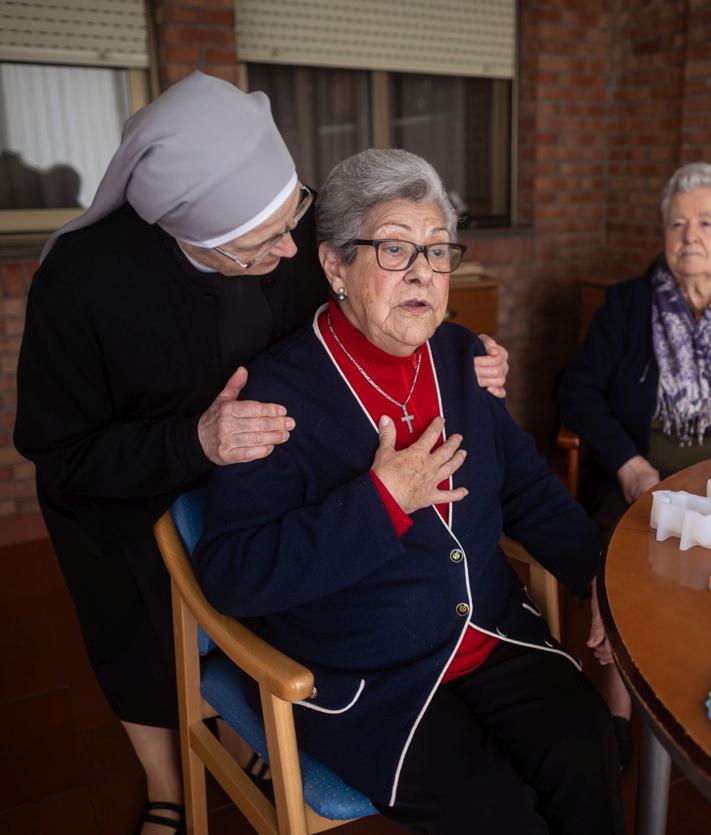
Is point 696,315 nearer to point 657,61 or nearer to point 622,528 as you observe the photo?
point 622,528

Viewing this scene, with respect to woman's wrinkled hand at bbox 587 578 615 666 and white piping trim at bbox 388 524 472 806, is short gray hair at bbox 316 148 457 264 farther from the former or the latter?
woman's wrinkled hand at bbox 587 578 615 666

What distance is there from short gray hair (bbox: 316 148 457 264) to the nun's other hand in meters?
0.37

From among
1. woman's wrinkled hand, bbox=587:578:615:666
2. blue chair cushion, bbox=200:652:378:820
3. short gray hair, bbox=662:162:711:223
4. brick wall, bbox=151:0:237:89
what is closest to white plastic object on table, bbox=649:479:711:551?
woman's wrinkled hand, bbox=587:578:615:666

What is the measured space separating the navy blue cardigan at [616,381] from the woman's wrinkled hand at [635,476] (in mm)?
26

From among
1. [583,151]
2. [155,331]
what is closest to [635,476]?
[155,331]

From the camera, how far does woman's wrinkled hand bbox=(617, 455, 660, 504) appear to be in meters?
2.16

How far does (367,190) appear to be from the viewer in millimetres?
1507

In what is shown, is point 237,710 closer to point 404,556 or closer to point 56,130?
point 404,556

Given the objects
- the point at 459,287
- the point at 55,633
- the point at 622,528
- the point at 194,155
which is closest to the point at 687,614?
the point at 622,528

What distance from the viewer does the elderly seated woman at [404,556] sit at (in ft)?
4.40

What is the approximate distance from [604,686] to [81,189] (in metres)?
3.07

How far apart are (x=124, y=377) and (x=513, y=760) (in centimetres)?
97

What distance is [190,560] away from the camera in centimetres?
151

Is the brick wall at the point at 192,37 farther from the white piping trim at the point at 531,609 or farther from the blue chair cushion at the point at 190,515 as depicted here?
the white piping trim at the point at 531,609
